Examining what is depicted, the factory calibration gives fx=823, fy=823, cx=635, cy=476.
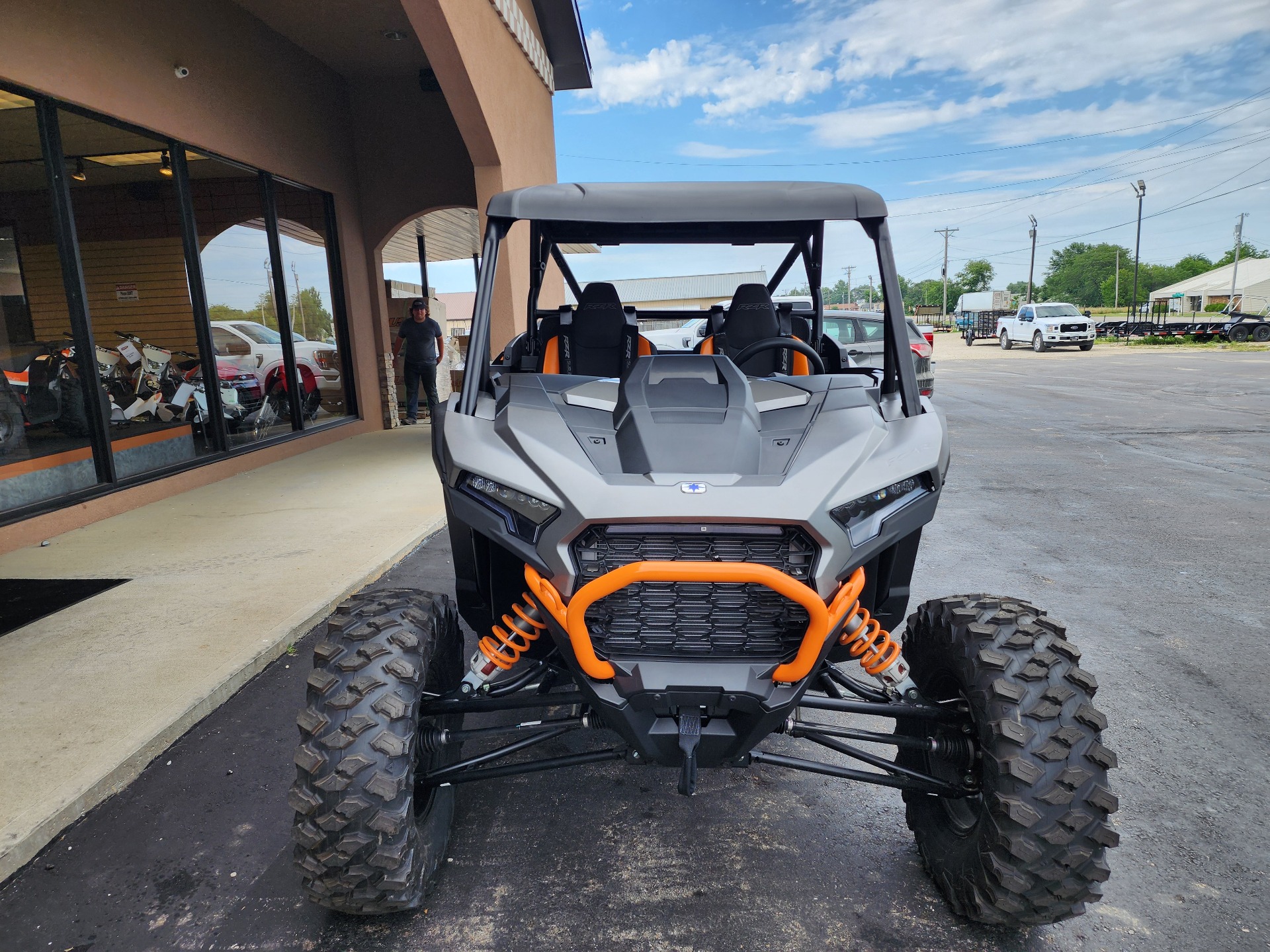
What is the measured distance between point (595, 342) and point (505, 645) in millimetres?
1644

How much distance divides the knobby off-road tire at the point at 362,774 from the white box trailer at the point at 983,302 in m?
57.8

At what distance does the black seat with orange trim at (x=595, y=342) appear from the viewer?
358 centimetres

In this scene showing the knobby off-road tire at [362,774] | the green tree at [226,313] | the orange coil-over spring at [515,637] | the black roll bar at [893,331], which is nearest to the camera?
the knobby off-road tire at [362,774]

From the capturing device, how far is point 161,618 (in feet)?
14.1

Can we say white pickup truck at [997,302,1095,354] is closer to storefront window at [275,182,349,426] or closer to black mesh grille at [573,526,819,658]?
storefront window at [275,182,349,426]

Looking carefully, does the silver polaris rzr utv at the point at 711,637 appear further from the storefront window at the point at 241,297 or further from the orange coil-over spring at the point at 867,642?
the storefront window at the point at 241,297

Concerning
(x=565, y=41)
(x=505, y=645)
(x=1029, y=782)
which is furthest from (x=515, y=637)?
(x=565, y=41)

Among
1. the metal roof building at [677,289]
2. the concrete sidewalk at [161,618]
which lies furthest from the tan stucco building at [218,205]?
the metal roof building at [677,289]

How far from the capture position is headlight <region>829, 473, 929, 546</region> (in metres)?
2.03

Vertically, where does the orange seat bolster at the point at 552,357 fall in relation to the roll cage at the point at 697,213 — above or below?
below

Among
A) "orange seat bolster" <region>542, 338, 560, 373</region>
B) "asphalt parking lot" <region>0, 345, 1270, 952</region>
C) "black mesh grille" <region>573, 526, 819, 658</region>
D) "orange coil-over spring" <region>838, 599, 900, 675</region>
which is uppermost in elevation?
"orange seat bolster" <region>542, 338, 560, 373</region>

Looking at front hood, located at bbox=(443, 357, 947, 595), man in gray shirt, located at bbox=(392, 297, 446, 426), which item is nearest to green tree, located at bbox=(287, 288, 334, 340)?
man in gray shirt, located at bbox=(392, 297, 446, 426)

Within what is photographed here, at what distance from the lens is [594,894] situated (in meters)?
2.36

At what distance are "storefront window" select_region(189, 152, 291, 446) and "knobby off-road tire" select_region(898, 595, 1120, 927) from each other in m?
8.35
